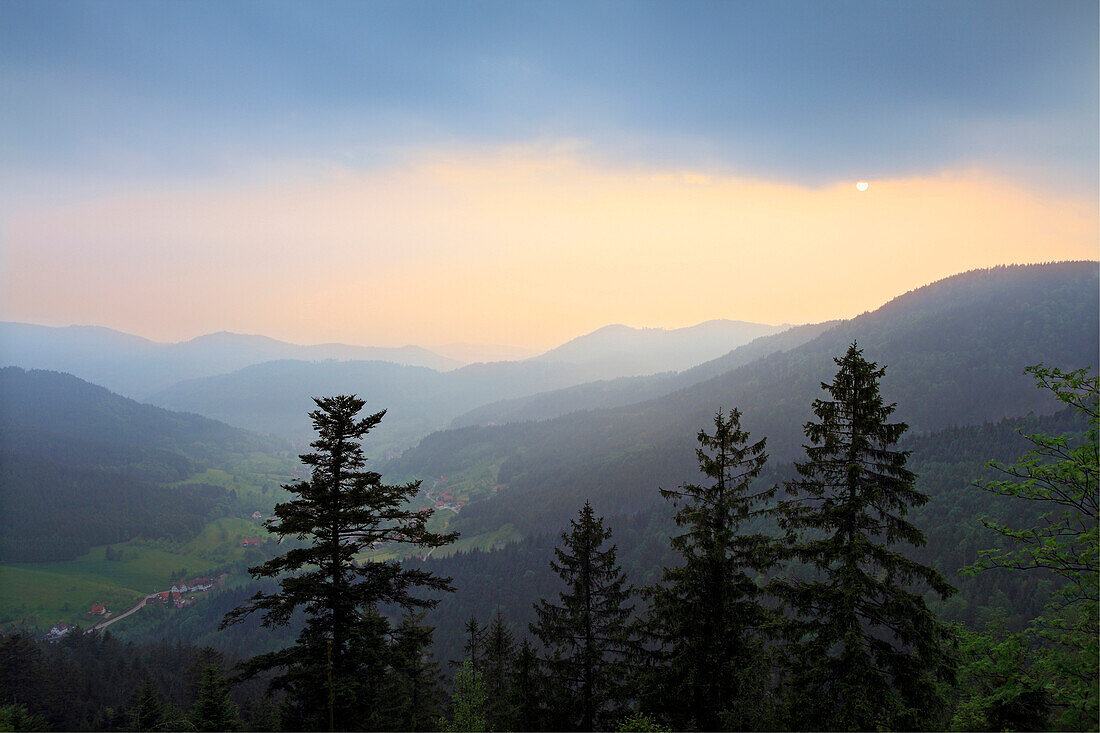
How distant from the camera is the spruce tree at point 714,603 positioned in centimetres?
1789

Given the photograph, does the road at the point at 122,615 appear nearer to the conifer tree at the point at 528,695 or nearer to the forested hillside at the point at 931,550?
the forested hillside at the point at 931,550

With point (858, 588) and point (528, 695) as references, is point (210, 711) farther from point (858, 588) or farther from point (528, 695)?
point (858, 588)

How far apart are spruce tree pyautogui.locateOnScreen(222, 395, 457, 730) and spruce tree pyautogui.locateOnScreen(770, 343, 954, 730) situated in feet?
37.6

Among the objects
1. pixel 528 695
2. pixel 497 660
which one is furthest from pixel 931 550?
pixel 528 695

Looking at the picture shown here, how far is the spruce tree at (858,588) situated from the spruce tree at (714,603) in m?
3.15

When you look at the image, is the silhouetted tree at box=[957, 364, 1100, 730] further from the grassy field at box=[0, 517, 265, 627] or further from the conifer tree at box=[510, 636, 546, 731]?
the grassy field at box=[0, 517, 265, 627]

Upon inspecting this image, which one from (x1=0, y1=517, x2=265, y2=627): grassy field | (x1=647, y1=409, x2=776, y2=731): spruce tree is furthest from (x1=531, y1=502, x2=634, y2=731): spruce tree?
(x1=0, y1=517, x2=265, y2=627): grassy field

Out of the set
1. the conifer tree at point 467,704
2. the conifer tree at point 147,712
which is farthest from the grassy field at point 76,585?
the conifer tree at point 467,704

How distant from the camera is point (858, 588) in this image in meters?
13.4

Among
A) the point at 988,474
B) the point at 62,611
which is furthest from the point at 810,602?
the point at 62,611

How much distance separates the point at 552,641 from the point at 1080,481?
19167 mm

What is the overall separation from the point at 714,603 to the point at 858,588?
6.06 m

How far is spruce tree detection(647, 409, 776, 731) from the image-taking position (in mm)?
17891

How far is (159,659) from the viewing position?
299ft
